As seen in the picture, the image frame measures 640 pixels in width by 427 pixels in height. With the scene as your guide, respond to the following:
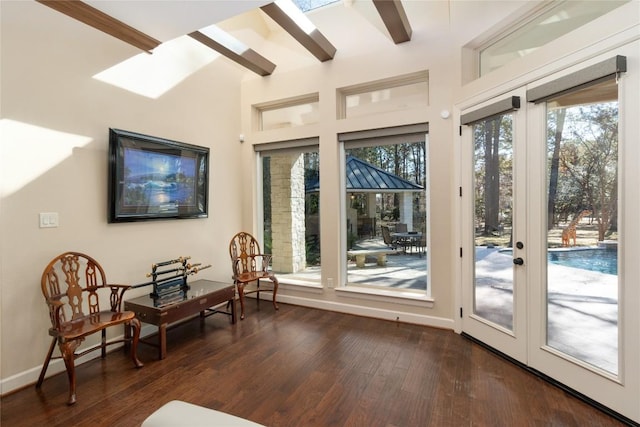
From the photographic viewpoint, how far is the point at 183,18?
2658mm

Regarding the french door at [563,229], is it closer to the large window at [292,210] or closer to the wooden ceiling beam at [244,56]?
the large window at [292,210]

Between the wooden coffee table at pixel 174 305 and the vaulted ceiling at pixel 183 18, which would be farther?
the wooden coffee table at pixel 174 305

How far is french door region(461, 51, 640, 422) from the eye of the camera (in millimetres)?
1979

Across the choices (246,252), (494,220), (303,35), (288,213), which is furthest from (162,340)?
(303,35)

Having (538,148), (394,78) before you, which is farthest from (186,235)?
(538,148)

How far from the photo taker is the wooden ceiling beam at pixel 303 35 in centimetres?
309

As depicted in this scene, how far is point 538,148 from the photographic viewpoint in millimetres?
2492

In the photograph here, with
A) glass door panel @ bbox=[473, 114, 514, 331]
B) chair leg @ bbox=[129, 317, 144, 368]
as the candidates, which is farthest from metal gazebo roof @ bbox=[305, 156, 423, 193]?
chair leg @ bbox=[129, 317, 144, 368]

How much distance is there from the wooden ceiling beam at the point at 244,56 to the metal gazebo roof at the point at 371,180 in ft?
5.74

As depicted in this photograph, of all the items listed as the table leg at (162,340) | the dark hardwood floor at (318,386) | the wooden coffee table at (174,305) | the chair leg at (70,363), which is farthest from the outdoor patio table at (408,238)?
the chair leg at (70,363)

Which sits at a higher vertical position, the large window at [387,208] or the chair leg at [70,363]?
the large window at [387,208]


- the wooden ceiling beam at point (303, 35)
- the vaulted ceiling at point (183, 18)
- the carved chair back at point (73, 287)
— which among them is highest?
the wooden ceiling beam at point (303, 35)

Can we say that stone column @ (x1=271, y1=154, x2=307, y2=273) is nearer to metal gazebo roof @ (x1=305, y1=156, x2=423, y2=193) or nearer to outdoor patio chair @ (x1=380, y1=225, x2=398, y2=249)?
metal gazebo roof @ (x1=305, y1=156, x2=423, y2=193)

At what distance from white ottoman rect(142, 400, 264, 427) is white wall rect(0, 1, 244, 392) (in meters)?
2.09
